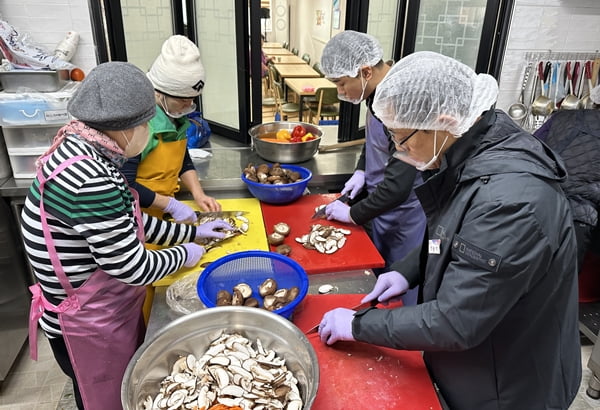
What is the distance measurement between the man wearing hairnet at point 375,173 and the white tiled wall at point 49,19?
1.38 m

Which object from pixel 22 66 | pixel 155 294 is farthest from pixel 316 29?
pixel 155 294

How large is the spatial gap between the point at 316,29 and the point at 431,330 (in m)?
8.49

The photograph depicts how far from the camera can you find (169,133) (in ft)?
5.85

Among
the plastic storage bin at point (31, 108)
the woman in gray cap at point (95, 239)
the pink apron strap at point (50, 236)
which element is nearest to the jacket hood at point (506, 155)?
the woman in gray cap at point (95, 239)

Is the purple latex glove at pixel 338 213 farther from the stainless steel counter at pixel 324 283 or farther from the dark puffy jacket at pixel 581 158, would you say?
the dark puffy jacket at pixel 581 158

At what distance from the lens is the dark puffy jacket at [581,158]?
Answer: 7.56 feet

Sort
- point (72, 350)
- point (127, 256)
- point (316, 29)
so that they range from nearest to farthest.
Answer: point (127, 256), point (72, 350), point (316, 29)

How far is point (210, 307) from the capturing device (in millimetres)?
1210

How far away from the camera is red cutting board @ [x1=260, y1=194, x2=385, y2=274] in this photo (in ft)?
5.36

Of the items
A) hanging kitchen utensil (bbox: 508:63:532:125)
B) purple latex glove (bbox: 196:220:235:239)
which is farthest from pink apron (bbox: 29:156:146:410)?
hanging kitchen utensil (bbox: 508:63:532:125)

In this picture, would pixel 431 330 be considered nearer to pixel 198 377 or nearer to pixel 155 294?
pixel 198 377

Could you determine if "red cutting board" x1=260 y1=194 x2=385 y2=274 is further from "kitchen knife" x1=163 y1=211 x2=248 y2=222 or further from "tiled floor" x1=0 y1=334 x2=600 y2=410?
"tiled floor" x1=0 y1=334 x2=600 y2=410

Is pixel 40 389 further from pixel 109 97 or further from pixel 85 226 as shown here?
pixel 109 97

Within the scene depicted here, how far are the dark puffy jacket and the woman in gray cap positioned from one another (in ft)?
7.01
